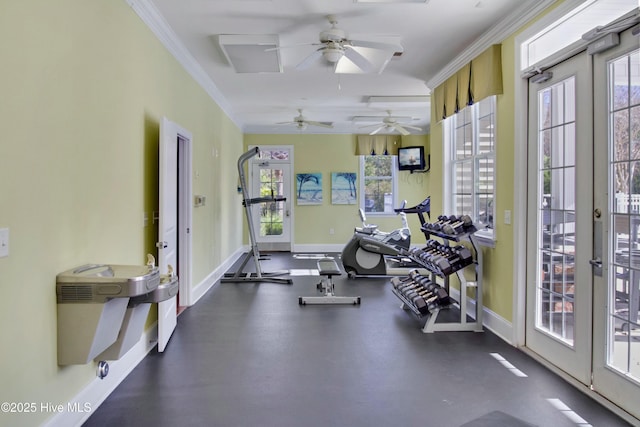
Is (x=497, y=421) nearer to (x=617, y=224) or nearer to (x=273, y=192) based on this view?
(x=617, y=224)

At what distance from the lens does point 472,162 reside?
4.62 m

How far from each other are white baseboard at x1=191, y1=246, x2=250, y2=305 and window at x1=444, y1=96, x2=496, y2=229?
3363mm

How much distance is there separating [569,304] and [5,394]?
341cm

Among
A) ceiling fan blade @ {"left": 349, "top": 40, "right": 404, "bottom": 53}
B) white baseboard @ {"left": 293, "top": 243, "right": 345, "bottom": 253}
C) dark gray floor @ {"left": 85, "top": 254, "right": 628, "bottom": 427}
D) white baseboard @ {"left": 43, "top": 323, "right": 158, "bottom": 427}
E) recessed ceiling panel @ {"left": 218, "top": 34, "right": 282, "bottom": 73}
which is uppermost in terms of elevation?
recessed ceiling panel @ {"left": 218, "top": 34, "right": 282, "bottom": 73}

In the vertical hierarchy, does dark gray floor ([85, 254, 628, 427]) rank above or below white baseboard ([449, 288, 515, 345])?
below

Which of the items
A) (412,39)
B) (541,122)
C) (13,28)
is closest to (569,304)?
(541,122)

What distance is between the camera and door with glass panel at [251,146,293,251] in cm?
977

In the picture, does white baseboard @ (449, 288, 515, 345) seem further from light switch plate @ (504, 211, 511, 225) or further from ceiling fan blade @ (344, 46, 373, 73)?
ceiling fan blade @ (344, 46, 373, 73)

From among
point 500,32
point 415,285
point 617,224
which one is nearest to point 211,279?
point 415,285

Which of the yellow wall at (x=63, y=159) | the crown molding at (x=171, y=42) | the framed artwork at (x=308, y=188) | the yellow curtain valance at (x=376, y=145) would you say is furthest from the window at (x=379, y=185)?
the yellow wall at (x=63, y=159)

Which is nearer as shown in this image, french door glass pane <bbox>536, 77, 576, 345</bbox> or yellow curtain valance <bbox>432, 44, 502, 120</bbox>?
french door glass pane <bbox>536, 77, 576, 345</bbox>

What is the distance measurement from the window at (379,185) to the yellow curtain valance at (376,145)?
0.62 ft

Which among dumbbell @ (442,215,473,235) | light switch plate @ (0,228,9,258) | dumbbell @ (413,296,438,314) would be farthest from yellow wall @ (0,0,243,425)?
dumbbell @ (442,215,473,235)

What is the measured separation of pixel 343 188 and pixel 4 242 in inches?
326
